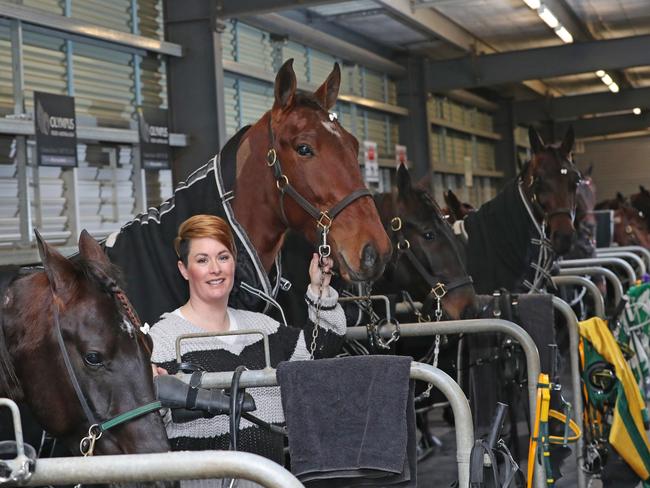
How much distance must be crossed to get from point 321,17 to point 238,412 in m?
9.72

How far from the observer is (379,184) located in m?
13.1

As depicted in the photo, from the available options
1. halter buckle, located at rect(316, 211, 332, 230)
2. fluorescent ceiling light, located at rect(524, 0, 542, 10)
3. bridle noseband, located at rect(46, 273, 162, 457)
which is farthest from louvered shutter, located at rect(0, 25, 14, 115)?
fluorescent ceiling light, located at rect(524, 0, 542, 10)

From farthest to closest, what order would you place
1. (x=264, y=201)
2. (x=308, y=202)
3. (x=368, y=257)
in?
(x=264, y=201), (x=308, y=202), (x=368, y=257)

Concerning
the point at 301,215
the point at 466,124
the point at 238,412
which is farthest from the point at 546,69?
the point at 238,412

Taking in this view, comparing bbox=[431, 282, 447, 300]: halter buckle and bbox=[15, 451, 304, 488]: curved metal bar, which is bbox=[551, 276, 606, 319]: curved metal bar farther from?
bbox=[15, 451, 304, 488]: curved metal bar

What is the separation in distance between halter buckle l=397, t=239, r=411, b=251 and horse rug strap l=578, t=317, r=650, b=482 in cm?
90

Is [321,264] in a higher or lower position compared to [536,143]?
lower

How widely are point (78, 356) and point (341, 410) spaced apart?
648 mm

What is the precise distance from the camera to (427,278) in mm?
4434

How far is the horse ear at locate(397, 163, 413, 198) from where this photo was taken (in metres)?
4.53

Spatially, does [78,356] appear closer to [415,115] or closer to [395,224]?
[395,224]

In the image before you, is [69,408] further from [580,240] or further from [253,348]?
[580,240]

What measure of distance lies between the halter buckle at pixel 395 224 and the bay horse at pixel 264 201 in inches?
54.1

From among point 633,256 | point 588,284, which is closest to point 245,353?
point 588,284
